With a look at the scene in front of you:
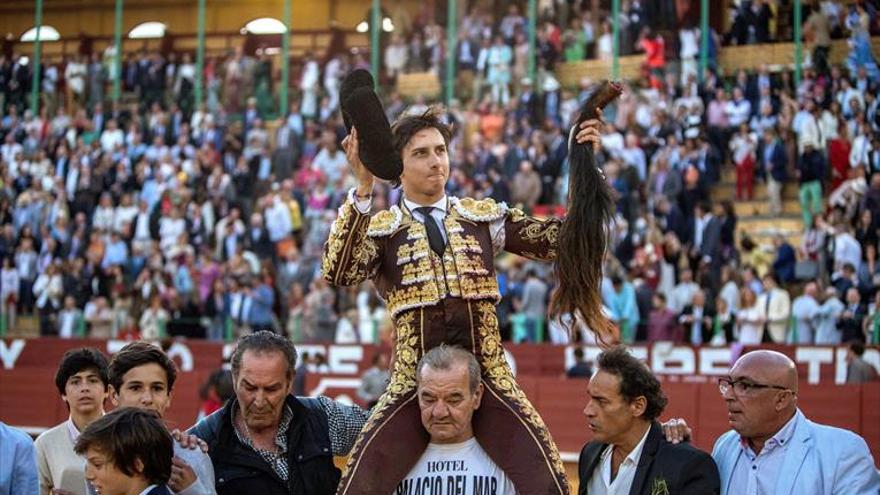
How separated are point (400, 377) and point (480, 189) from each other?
13026mm

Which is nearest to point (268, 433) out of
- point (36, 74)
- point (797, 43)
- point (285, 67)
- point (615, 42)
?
point (797, 43)

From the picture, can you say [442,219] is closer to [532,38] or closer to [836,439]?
[836,439]

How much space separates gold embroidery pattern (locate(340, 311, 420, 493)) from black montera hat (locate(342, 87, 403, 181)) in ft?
1.56

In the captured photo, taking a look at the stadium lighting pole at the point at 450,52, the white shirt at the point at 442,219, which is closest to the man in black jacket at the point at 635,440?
the white shirt at the point at 442,219

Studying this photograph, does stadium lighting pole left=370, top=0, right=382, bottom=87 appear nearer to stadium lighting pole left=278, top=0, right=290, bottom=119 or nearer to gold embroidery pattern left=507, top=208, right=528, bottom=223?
stadium lighting pole left=278, top=0, right=290, bottom=119

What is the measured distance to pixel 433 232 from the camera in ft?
16.2

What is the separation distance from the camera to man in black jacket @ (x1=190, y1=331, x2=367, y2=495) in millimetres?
4758

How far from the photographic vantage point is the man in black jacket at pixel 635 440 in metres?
4.59

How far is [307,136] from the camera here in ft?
69.2

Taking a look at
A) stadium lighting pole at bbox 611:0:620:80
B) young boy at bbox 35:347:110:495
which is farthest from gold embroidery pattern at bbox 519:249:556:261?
stadium lighting pole at bbox 611:0:620:80

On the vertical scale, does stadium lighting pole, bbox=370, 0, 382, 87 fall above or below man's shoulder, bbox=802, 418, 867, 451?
above

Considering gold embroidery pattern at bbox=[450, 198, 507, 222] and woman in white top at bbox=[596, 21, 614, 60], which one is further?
woman in white top at bbox=[596, 21, 614, 60]

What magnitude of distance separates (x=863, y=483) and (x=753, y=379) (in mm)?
437

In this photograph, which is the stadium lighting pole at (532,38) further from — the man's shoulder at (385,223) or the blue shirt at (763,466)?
the blue shirt at (763,466)
